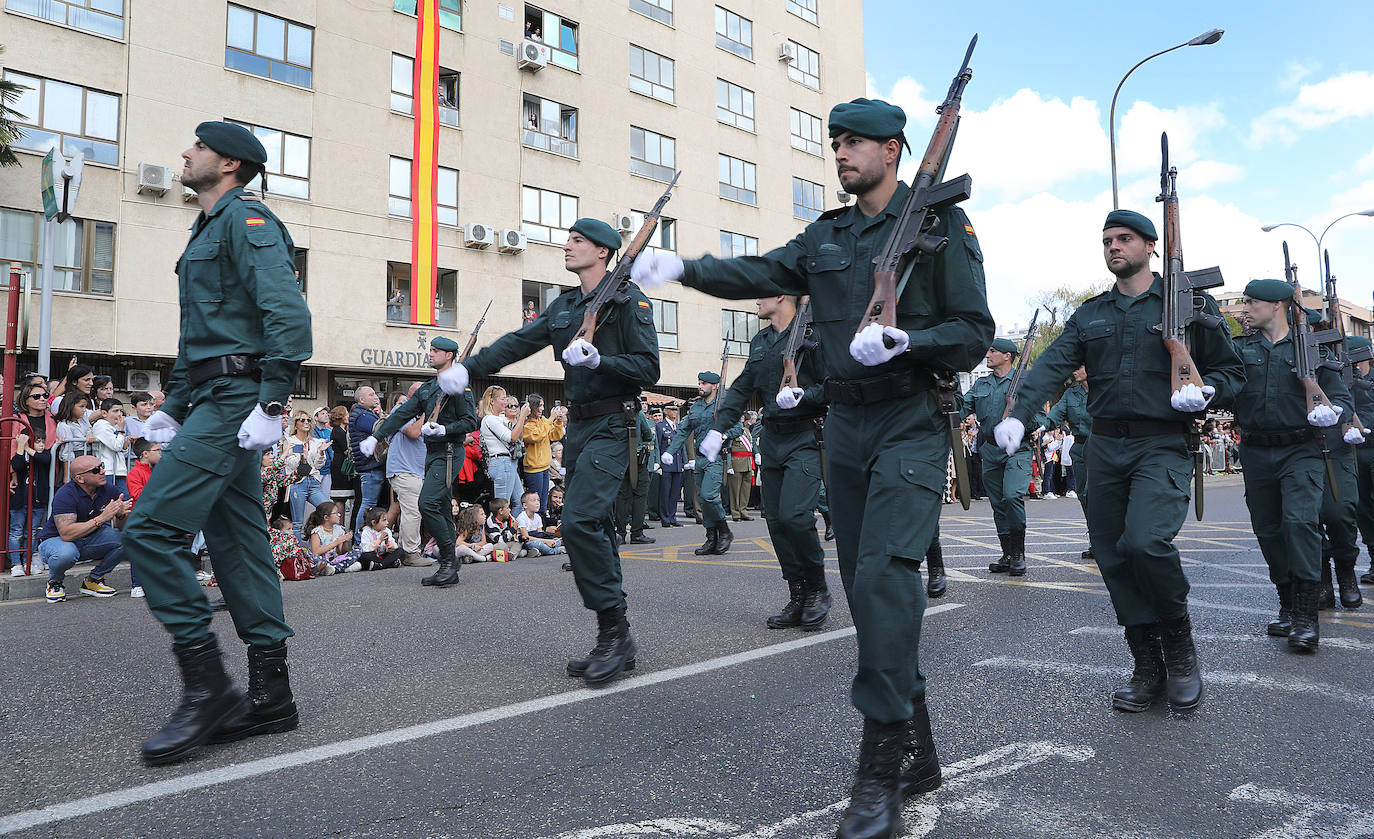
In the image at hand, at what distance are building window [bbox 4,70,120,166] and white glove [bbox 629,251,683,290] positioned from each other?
2016 cm

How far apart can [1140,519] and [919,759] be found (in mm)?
1831

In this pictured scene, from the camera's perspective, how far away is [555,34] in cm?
2802

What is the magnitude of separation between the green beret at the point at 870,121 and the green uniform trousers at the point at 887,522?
0.93 m

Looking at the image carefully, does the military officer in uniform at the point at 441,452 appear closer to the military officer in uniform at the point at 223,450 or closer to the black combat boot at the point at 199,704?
the military officer in uniform at the point at 223,450

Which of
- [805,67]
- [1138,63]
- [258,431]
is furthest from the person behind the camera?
[805,67]

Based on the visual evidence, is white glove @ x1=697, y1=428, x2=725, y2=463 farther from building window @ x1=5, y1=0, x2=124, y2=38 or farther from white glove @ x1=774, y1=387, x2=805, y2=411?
building window @ x1=5, y1=0, x2=124, y2=38

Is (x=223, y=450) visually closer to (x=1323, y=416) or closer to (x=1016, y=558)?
(x=1323, y=416)

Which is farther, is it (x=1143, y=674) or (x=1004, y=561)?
(x=1004, y=561)

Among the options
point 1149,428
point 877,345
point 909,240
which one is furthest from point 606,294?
point 1149,428

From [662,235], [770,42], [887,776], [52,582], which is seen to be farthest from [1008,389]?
[770,42]

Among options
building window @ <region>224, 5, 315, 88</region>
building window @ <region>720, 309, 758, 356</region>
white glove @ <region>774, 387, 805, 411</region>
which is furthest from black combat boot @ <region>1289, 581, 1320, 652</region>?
building window @ <region>720, 309, 758, 356</region>

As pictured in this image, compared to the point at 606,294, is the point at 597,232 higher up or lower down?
higher up

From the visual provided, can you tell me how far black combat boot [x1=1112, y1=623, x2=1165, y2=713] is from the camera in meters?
3.93

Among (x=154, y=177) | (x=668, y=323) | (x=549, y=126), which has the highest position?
(x=549, y=126)
